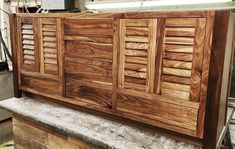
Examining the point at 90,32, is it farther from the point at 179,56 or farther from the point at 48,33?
the point at 179,56

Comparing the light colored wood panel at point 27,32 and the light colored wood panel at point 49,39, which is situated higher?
the light colored wood panel at point 27,32

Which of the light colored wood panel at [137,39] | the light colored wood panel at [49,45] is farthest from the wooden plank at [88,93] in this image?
the light colored wood panel at [137,39]

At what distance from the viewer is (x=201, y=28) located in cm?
127

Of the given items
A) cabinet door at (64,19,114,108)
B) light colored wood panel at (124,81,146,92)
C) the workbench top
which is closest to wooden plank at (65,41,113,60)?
cabinet door at (64,19,114,108)

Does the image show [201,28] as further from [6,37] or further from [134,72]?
[6,37]

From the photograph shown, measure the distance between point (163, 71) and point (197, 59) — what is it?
8.9 inches

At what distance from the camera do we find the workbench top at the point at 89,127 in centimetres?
149

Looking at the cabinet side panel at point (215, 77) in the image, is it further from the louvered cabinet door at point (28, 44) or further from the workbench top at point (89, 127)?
the louvered cabinet door at point (28, 44)

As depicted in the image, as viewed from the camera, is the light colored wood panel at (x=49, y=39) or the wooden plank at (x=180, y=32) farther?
the light colored wood panel at (x=49, y=39)

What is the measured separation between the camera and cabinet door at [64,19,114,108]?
5.47ft

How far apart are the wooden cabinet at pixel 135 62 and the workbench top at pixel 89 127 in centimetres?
10

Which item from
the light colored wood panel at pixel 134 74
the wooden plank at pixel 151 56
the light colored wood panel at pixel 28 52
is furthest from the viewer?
the light colored wood panel at pixel 28 52

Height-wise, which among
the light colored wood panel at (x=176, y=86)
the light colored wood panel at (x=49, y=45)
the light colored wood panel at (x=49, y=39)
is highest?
the light colored wood panel at (x=49, y=39)

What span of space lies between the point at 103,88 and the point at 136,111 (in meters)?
0.31
